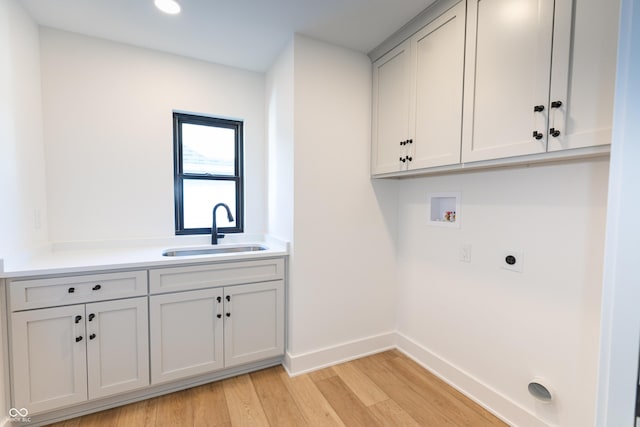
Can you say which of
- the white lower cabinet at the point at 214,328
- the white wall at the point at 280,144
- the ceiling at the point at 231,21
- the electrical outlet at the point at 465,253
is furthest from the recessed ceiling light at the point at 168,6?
the electrical outlet at the point at 465,253

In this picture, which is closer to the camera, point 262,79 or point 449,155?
point 449,155

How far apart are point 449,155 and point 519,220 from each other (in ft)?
1.77

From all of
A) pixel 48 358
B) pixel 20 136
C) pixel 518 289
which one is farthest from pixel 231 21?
pixel 518 289

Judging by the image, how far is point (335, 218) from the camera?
2.24 metres

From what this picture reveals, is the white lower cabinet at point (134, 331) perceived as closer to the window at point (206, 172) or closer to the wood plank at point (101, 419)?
the wood plank at point (101, 419)

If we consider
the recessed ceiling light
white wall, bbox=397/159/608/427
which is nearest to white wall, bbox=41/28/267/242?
the recessed ceiling light

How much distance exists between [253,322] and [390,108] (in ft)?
6.34

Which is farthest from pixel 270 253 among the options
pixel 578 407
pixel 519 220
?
pixel 578 407

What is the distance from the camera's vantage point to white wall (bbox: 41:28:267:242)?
2.04m

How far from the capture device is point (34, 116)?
189 cm

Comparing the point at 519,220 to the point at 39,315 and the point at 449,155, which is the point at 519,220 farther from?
the point at 39,315

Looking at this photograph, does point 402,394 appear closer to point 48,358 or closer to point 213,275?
point 213,275

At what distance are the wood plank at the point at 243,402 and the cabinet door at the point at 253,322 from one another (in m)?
0.14

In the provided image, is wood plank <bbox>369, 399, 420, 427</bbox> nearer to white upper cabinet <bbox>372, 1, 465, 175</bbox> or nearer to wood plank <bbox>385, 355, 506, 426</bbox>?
wood plank <bbox>385, 355, 506, 426</bbox>
